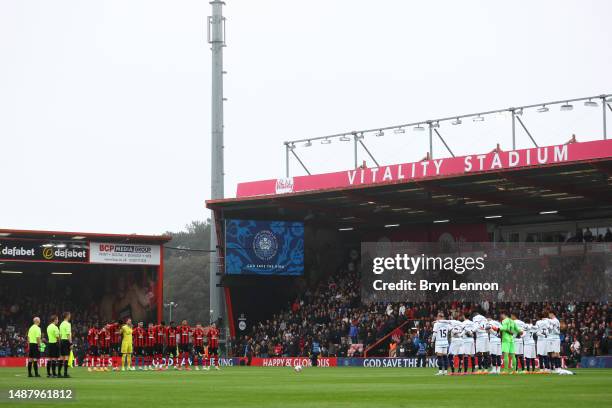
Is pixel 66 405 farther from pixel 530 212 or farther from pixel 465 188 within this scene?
pixel 530 212

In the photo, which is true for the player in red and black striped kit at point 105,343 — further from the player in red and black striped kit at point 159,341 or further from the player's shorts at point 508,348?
the player's shorts at point 508,348

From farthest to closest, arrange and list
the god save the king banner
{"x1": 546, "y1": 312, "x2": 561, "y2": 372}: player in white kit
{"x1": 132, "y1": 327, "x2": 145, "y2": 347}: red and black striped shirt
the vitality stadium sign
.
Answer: the vitality stadium sign
{"x1": 132, "y1": 327, "x2": 145, "y2": 347}: red and black striped shirt
the god save the king banner
{"x1": 546, "y1": 312, "x2": 561, "y2": 372}: player in white kit

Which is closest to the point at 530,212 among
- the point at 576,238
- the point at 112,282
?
the point at 576,238

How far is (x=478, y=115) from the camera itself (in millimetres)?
48875

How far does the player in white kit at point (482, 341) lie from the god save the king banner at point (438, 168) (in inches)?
428

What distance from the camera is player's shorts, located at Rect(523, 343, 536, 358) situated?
111ft

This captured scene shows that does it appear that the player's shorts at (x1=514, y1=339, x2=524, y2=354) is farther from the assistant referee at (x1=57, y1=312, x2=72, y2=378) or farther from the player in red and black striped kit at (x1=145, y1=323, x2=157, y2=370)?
the player in red and black striped kit at (x1=145, y1=323, x2=157, y2=370)

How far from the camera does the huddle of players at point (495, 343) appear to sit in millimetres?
32438

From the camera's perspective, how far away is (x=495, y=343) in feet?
111

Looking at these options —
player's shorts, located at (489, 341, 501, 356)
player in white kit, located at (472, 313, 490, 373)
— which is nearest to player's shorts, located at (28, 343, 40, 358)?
player in white kit, located at (472, 313, 490, 373)

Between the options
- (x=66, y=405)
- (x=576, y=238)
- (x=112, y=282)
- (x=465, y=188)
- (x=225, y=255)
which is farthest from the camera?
(x=112, y=282)

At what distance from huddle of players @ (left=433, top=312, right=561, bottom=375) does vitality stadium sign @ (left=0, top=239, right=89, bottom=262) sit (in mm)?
26672

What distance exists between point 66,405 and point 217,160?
138 feet

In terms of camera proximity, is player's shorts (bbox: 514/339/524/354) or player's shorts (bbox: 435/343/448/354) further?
player's shorts (bbox: 514/339/524/354)
